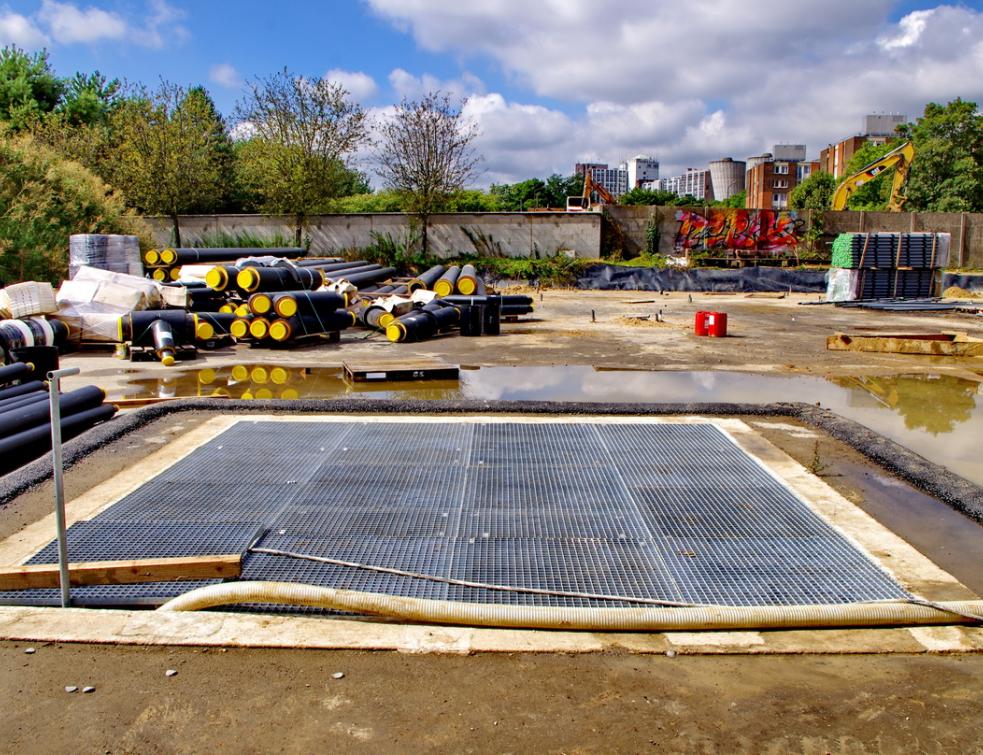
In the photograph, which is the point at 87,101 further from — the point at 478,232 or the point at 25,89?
the point at 478,232

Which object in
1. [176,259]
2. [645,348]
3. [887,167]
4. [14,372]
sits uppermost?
[887,167]

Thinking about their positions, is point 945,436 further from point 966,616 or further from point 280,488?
point 280,488

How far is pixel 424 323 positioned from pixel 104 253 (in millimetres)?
7231

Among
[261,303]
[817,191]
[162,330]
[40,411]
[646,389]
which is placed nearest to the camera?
[40,411]

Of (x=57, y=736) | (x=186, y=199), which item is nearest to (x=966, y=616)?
(x=57, y=736)

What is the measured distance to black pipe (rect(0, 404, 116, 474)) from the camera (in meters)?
6.96

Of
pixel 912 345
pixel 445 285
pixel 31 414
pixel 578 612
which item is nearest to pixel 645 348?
pixel 912 345

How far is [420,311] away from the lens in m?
16.5

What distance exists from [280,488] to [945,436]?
717 centimetres

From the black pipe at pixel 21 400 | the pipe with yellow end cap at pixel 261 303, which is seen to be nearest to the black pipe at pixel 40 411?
the black pipe at pixel 21 400

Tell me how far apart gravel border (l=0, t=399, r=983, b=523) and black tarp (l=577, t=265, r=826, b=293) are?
21759 mm

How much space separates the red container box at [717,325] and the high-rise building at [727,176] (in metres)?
157

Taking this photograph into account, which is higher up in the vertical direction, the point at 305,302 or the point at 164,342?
the point at 305,302

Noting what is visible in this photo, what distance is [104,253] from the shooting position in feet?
55.0
